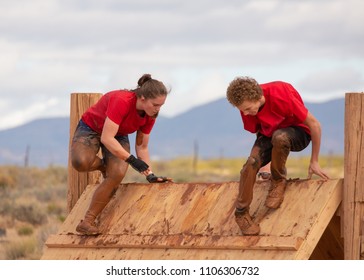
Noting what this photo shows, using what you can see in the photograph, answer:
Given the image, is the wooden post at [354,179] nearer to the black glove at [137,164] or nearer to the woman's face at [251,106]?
the woman's face at [251,106]

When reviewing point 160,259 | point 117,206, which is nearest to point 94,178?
point 117,206

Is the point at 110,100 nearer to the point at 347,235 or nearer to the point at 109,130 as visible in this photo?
the point at 109,130

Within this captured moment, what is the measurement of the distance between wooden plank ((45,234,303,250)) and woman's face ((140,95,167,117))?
1.09 m

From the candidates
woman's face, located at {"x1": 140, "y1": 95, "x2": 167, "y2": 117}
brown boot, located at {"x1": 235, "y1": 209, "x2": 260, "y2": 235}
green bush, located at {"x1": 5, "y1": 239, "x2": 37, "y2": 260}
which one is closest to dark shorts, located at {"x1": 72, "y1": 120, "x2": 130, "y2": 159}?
woman's face, located at {"x1": 140, "y1": 95, "x2": 167, "y2": 117}

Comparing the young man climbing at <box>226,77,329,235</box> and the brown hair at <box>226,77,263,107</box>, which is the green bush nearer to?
the young man climbing at <box>226,77,329,235</box>

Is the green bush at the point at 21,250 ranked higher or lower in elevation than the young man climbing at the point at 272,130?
lower

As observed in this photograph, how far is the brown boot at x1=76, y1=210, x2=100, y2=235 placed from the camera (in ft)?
35.4

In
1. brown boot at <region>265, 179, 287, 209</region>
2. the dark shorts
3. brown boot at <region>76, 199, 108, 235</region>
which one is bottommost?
brown boot at <region>76, 199, 108, 235</region>

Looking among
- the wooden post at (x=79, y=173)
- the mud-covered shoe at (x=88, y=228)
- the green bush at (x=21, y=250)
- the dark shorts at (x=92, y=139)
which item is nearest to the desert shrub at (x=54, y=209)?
the green bush at (x=21, y=250)

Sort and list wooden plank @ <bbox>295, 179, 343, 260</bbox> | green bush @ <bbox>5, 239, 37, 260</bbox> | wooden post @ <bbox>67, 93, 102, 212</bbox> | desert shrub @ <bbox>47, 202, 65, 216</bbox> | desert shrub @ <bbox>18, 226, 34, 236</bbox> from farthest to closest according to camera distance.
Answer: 1. desert shrub @ <bbox>47, 202, 65, 216</bbox>
2. desert shrub @ <bbox>18, 226, 34, 236</bbox>
3. green bush @ <bbox>5, 239, 37, 260</bbox>
4. wooden post @ <bbox>67, 93, 102, 212</bbox>
5. wooden plank @ <bbox>295, 179, 343, 260</bbox>

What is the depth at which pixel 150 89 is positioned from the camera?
34.3ft

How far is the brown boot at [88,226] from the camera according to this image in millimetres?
10797

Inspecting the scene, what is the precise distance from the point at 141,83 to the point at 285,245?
81.0 inches

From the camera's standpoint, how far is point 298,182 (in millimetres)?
10164
